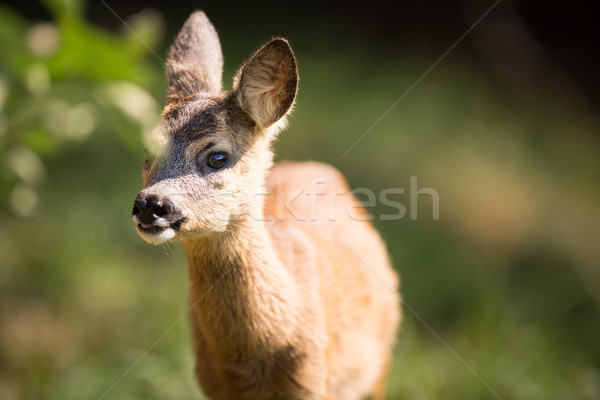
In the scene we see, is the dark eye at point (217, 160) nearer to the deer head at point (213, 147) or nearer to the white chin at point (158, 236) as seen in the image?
the deer head at point (213, 147)

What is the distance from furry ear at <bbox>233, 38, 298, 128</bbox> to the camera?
287 centimetres

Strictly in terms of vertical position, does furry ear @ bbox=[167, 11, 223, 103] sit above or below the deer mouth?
above

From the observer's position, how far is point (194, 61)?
11.2ft

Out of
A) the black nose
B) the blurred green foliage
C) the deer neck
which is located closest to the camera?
the black nose

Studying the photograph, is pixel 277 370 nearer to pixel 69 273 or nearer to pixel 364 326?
pixel 364 326

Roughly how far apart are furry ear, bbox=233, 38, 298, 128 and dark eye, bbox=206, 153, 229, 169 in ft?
0.86

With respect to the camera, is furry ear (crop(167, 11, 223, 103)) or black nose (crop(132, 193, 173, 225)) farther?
furry ear (crop(167, 11, 223, 103))

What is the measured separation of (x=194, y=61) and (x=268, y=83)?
0.60m

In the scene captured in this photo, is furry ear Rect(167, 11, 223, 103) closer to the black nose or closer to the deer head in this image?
the deer head

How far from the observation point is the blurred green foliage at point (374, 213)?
3295 mm

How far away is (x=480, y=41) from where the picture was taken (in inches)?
326

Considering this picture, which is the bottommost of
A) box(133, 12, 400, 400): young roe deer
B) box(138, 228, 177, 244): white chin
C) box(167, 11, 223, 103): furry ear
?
box(138, 228, 177, 244): white chin

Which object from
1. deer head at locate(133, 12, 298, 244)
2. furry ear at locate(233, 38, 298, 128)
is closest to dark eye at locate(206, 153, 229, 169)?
deer head at locate(133, 12, 298, 244)

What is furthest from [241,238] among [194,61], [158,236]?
[194,61]
